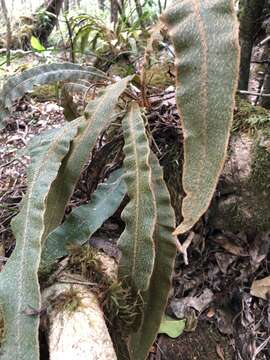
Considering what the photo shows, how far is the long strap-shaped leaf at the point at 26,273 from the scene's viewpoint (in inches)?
26.6

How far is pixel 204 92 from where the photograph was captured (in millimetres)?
647

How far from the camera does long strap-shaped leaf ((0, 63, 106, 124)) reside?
1.13 m

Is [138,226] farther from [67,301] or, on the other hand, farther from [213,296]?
[213,296]

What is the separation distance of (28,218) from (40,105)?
42.7 inches

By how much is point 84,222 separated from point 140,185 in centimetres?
19

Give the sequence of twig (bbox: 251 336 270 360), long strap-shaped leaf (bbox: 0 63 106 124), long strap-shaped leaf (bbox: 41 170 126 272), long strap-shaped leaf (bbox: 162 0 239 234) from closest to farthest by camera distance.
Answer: long strap-shaped leaf (bbox: 162 0 239 234) → long strap-shaped leaf (bbox: 41 170 126 272) → twig (bbox: 251 336 270 360) → long strap-shaped leaf (bbox: 0 63 106 124)

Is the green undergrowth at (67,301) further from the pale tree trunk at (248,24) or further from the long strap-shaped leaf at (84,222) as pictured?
the pale tree trunk at (248,24)

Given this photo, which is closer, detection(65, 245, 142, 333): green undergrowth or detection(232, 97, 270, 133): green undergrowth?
detection(65, 245, 142, 333): green undergrowth

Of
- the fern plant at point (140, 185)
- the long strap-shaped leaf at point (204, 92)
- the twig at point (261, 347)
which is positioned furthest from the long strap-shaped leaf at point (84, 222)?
the twig at point (261, 347)

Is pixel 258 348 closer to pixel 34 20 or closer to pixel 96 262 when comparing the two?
pixel 96 262

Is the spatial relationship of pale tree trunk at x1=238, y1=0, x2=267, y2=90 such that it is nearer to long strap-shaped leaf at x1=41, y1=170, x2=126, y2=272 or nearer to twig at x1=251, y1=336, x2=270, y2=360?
long strap-shaped leaf at x1=41, y1=170, x2=126, y2=272

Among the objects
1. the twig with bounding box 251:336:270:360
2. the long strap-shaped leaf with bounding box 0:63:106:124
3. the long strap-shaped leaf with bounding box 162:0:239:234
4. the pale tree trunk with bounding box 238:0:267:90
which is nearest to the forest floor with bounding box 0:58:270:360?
the twig with bounding box 251:336:270:360

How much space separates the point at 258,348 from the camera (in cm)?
102

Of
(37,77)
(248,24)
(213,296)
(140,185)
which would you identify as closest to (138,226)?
(140,185)
